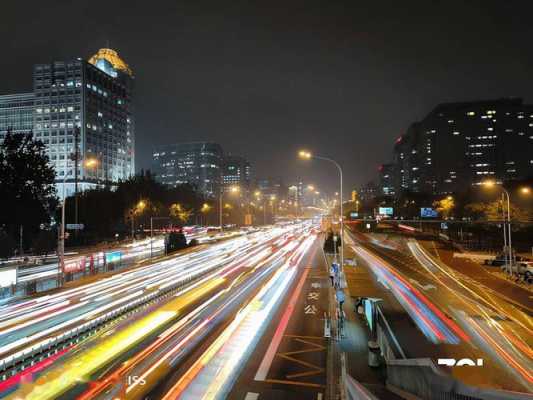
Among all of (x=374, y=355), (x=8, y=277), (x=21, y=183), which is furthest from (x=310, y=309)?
(x=21, y=183)

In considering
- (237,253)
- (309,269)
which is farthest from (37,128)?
(309,269)

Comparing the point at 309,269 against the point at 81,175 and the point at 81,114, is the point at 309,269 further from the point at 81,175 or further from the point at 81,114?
the point at 81,114

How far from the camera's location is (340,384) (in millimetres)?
11992

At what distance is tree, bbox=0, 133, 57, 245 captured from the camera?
46.8m

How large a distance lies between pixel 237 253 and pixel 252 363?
1477 inches

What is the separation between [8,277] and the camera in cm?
2494

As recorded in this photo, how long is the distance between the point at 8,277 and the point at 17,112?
547 feet

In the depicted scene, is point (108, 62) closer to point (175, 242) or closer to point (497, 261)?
point (175, 242)

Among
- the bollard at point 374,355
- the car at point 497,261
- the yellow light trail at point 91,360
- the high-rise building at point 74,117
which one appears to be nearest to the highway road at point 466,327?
the bollard at point 374,355

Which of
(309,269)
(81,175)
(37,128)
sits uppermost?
(37,128)

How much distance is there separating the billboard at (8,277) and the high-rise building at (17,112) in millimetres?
160052

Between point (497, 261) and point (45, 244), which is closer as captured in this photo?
point (497, 261)

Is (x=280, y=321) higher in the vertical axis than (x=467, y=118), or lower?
lower

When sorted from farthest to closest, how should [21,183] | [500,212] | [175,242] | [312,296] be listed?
[175,242], [500,212], [21,183], [312,296]
